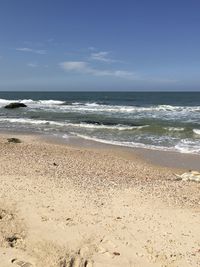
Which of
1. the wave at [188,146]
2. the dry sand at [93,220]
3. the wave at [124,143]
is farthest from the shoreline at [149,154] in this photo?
the dry sand at [93,220]

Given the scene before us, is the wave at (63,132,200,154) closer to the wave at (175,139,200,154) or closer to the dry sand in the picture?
the wave at (175,139,200,154)

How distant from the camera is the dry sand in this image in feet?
17.4

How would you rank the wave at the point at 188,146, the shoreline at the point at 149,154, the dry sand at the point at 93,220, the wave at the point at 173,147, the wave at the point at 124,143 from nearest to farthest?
the dry sand at the point at 93,220, the shoreline at the point at 149,154, the wave at the point at 188,146, the wave at the point at 173,147, the wave at the point at 124,143

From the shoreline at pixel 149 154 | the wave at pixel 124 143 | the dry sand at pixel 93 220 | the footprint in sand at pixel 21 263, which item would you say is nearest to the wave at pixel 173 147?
the wave at pixel 124 143

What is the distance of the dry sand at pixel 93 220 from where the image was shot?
5.31 meters

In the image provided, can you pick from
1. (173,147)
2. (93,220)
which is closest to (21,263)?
(93,220)

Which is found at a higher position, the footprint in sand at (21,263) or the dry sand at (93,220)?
the dry sand at (93,220)

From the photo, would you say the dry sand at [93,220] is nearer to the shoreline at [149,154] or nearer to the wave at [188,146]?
the shoreline at [149,154]

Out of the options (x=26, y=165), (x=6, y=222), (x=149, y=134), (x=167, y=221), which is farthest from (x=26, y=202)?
(x=149, y=134)

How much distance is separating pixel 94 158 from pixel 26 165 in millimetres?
3687

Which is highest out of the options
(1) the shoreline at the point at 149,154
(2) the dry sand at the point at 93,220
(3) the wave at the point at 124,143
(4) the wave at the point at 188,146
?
(2) the dry sand at the point at 93,220

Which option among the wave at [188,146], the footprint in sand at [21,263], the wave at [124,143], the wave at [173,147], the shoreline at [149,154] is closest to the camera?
the footprint in sand at [21,263]

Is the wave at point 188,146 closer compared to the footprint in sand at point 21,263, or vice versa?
the footprint in sand at point 21,263

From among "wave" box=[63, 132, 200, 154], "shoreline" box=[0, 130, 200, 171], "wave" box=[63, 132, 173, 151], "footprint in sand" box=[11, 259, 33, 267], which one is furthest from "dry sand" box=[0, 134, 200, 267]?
"wave" box=[63, 132, 173, 151]
